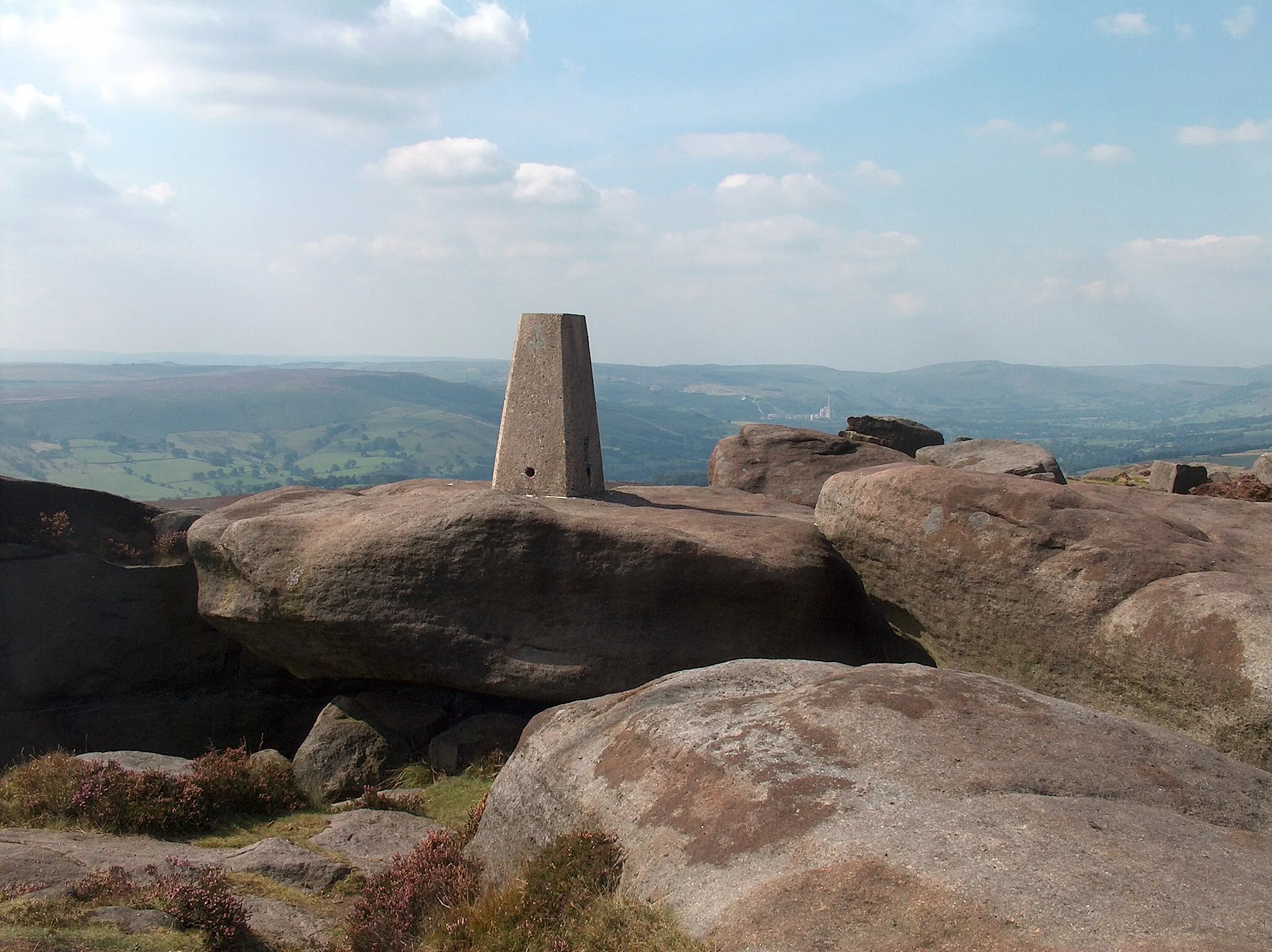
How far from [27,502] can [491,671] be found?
34.6ft

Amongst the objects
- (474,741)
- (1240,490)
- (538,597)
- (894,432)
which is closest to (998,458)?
(1240,490)

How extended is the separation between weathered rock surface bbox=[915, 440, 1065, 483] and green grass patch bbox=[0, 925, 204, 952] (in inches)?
684

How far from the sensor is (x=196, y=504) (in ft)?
78.1

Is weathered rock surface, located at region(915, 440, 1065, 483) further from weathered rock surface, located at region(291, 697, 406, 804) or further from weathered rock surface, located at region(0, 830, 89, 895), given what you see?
weathered rock surface, located at region(0, 830, 89, 895)

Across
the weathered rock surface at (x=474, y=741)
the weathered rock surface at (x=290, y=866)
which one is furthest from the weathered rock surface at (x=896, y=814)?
the weathered rock surface at (x=474, y=741)

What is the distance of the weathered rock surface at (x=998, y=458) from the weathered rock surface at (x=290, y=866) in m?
15.3

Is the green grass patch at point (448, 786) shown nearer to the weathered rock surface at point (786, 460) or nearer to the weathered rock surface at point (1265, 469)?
the weathered rock surface at point (786, 460)

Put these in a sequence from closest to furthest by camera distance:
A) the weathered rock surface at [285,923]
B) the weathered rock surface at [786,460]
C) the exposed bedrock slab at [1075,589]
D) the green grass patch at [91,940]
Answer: the green grass patch at [91,940] → the weathered rock surface at [285,923] → the exposed bedrock slab at [1075,589] → the weathered rock surface at [786,460]

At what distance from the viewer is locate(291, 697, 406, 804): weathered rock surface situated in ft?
47.6

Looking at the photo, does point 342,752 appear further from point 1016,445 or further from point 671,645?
point 1016,445

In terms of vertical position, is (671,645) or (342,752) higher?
(671,645)

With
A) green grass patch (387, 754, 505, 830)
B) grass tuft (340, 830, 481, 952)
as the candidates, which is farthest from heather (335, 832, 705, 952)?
green grass patch (387, 754, 505, 830)

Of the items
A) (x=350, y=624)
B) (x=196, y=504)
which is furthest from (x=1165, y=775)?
(x=196, y=504)

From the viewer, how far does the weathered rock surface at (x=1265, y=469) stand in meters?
26.9
